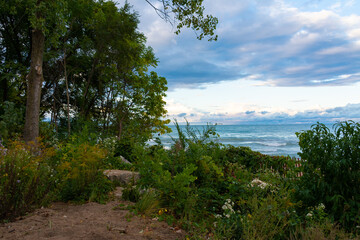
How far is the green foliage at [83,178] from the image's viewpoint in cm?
441

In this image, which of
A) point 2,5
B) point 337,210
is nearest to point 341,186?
point 337,210

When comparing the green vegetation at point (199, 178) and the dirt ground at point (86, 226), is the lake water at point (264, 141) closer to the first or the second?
the green vegetation at point (199, 178)

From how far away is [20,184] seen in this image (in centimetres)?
377

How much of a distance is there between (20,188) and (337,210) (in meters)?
4.58

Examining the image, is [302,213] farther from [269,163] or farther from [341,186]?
[269,163]

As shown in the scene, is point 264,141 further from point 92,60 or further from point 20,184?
point 20,184

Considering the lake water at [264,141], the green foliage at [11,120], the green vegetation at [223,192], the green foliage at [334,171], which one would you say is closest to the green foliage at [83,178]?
the green vegetation at [223,192]

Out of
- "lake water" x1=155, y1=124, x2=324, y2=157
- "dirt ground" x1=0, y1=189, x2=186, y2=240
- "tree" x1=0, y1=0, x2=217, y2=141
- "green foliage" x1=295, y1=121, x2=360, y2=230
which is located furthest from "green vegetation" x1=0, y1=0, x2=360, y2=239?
"tree" x1=0, y1=0, x2=217, y2=141

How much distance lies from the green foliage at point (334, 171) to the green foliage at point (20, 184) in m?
3.98

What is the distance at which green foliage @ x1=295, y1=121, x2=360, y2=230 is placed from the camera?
12.1ft

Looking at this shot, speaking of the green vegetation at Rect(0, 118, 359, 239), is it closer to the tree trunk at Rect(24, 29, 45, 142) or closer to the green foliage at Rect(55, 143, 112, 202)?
the green foliage at Rect(55, 143, 112, 202)

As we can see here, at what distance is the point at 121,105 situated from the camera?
635 inches

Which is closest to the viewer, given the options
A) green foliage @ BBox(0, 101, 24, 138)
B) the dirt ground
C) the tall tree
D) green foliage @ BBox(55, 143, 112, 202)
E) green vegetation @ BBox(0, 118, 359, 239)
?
the dirt ground

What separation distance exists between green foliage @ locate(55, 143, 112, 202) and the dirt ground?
1.31 ft
